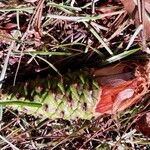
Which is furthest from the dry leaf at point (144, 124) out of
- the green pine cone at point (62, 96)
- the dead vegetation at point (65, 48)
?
the green pine cone at point (62, 96)

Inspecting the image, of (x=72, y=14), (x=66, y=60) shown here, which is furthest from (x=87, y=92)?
(x=72, y=14)

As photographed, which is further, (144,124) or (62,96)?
(144,124)

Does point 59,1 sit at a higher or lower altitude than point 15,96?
higher

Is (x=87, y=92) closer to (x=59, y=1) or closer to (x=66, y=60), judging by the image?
(x=66, y=60)

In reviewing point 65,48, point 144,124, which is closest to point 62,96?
point 65,48

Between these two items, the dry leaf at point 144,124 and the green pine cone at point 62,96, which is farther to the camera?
the dry leaf at point 144,124

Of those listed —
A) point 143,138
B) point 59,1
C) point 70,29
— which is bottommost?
point 143,138

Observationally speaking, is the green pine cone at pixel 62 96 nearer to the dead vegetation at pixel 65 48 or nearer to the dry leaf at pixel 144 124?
the dead vegetation at pixel 65 48

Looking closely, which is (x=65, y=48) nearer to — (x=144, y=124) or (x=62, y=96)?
(x=62, y=96)
